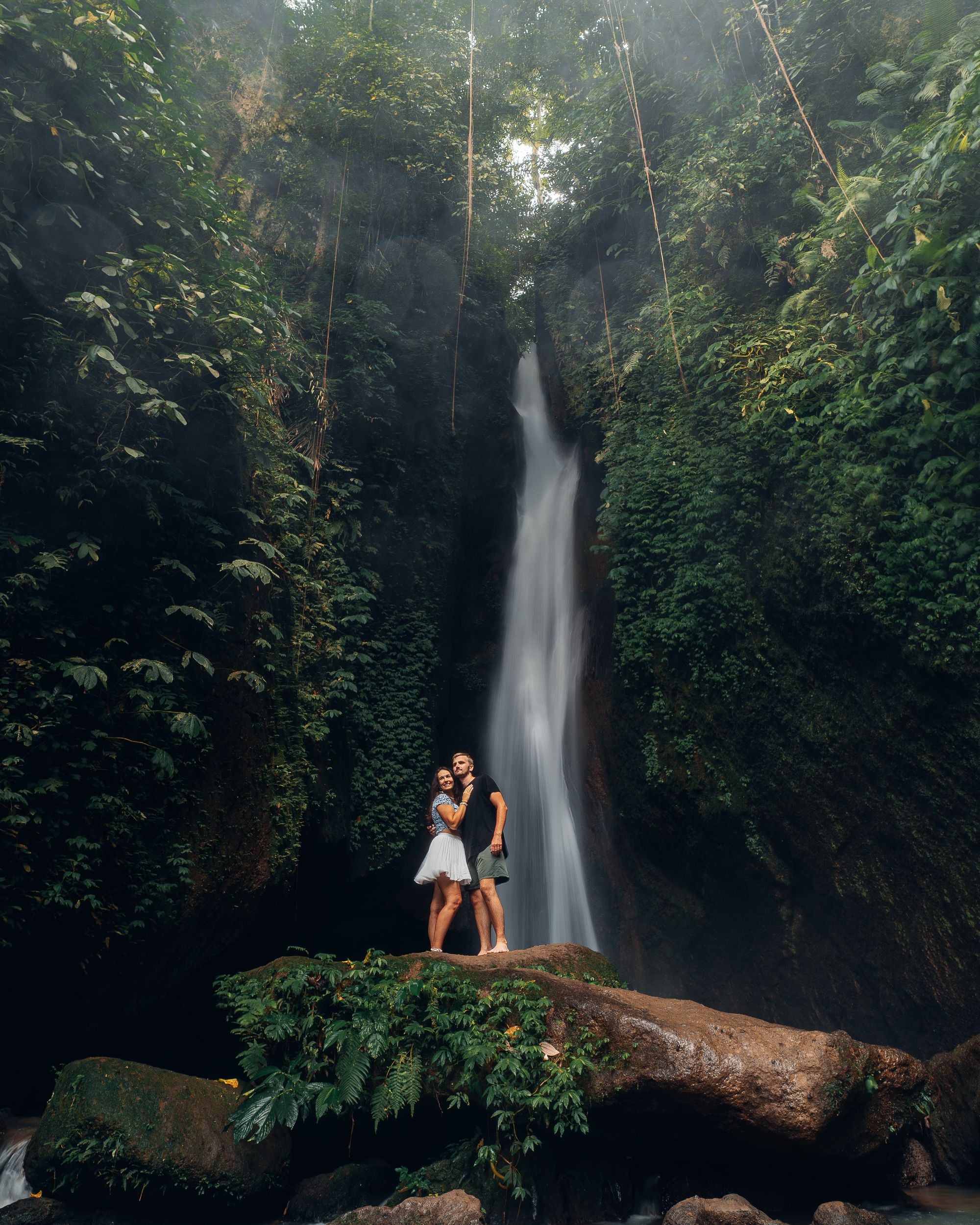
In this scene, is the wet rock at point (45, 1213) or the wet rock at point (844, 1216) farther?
the wet rock at point (45, 1213)

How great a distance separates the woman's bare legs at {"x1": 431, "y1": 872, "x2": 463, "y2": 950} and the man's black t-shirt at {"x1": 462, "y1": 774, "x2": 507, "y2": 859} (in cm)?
32

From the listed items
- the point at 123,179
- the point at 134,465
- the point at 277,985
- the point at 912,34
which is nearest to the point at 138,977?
the point at 277,985

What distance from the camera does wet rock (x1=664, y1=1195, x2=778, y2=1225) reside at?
3.84 meters

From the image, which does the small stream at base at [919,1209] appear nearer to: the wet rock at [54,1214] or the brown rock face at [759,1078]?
the brown rock face at [759,1078]

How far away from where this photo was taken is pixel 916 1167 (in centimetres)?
514

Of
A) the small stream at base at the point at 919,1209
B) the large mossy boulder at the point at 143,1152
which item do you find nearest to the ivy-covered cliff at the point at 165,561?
the large mossy boulder at the point at 143,1152

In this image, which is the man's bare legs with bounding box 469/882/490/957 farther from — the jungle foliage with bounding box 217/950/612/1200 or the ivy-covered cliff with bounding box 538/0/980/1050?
the ivy-covered cliff with bounding box 538/0/980/1050

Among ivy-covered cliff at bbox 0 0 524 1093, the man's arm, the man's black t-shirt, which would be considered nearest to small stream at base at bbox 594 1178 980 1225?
the man's arm

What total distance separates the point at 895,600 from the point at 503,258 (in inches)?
473

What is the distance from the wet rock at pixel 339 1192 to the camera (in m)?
4.59

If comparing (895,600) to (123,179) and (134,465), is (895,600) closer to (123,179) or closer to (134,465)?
(134,465)

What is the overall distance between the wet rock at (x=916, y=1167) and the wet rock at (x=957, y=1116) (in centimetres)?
5

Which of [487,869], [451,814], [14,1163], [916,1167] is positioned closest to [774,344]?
[451,814]

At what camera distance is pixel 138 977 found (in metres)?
5.66
